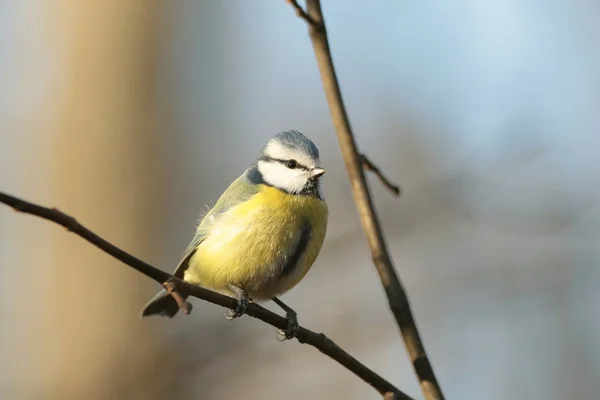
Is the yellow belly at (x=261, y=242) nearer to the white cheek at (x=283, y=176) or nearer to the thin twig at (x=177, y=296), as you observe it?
the white cheek at (x=283, y=176)

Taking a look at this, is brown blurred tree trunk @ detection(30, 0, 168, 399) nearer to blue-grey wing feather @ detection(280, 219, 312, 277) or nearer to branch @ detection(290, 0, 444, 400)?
blue-grey wing feather @ detection(280, 219, 312, 277)

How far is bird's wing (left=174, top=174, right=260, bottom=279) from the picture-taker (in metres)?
2.34

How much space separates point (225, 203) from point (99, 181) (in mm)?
2388

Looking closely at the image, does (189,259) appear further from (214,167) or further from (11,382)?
(214,167)

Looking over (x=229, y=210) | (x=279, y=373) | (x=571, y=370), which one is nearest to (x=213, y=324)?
(x=229, y=210)

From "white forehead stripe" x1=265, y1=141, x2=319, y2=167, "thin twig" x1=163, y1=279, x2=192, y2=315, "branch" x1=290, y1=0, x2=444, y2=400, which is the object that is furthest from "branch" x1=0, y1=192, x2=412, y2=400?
"white forehead stripe" x1=265, y1=141, x2=319, y2=167

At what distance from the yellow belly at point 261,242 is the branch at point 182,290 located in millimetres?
725

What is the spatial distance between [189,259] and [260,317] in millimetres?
1097

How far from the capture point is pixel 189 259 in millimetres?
2479

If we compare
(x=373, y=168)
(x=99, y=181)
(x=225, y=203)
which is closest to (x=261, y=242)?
(x=225, y=203)

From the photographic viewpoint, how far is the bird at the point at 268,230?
A: 7.15 ft

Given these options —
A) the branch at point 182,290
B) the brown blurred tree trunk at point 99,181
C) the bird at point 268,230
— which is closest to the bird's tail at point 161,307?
the bird at point 268,230

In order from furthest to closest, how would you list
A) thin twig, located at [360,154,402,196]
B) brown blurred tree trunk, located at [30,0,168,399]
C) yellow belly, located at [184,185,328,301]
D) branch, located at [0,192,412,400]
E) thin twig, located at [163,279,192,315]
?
brown blurred tree trunk, located at [30,0,168,399], yellow belly, located at [184,185,328,301], thin twig, located at [360,154,402,196], thin twig, located at [163,279,192,315], branch, located at [0,192,412,400]

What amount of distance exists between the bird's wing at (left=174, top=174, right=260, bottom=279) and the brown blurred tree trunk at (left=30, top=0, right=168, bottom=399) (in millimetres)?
1749
